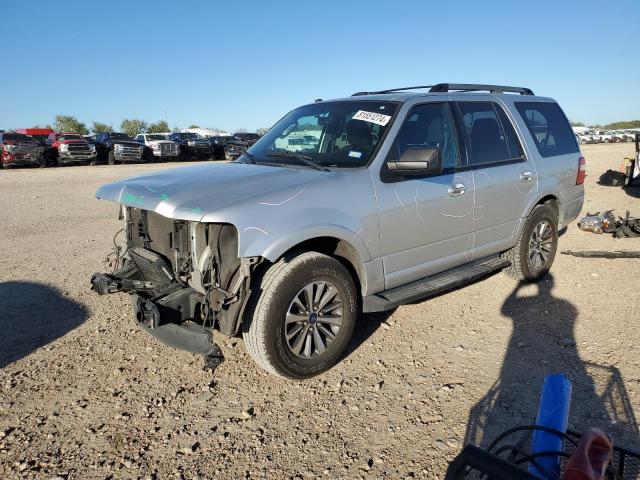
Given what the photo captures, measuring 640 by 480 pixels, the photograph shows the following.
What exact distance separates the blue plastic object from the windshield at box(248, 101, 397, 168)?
226 cm

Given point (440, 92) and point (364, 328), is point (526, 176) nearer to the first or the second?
point (440, 92)

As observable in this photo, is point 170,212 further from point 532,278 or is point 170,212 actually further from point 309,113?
point 532,278

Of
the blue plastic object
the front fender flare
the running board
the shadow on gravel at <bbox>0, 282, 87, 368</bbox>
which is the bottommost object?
the shadow on gravel at <bbox>0, 282, 87, 368</bbox>

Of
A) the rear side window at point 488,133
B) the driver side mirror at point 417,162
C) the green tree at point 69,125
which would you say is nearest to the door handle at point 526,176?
the rear side window at point 488,133

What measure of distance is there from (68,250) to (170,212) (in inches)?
172

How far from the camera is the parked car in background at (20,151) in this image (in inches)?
875

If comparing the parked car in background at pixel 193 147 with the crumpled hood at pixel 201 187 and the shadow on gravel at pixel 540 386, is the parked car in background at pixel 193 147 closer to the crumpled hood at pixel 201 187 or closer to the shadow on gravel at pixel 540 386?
the crumpled hood at pixel 201 187

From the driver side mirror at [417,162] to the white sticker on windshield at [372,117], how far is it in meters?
0.38

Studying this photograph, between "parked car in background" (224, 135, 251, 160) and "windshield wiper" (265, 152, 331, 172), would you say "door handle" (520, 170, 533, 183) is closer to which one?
"windshield wiper" (265, 152, 331, 172)

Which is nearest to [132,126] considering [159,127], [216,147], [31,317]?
[159,127]

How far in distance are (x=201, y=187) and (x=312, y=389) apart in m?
1.56

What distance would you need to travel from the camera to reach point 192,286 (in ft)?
10.8

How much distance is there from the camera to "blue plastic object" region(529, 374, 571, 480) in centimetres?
155

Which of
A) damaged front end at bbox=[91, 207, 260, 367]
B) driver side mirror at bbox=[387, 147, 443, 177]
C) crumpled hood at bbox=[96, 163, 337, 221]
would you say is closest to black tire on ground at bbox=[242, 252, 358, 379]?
damaged front end at bbox=[91, 207, 260, 367]
